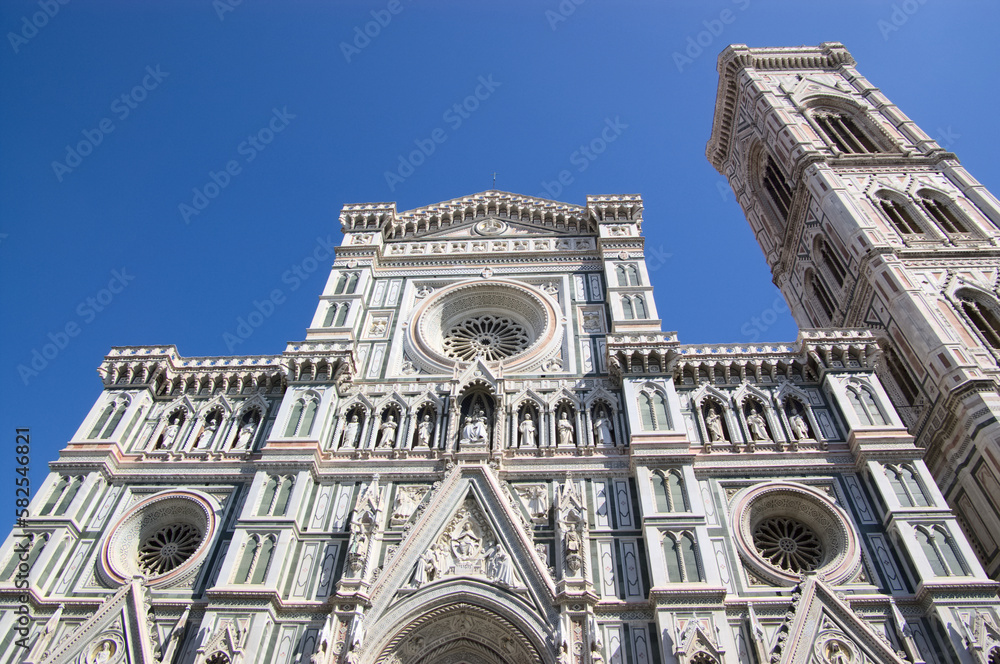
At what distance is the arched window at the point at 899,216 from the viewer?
2397cm

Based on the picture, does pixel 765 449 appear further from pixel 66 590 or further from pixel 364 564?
pixel 66 590

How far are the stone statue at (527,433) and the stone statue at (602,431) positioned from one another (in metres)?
1.32

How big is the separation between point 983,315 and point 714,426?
31.7 feet

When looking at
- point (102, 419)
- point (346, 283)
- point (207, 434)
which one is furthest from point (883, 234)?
point (102, 419)

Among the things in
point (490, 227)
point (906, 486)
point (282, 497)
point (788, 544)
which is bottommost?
point (788, 544)

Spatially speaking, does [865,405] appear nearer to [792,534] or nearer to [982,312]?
[792,534]

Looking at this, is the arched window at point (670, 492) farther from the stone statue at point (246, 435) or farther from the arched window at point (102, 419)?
the arched window at point (102, 419)

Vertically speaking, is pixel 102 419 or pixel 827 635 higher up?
pixel 102 419

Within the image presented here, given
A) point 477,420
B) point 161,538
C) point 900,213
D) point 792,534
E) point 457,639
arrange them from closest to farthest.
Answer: point 457,639 → point 792,534 → point 161,538 → point 477,420 → point 900,213

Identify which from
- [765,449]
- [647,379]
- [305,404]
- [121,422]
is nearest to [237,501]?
[305,404]

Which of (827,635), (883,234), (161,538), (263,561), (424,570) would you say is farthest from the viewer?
(883,234)

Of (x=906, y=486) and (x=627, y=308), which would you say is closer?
(x=906, y=486)

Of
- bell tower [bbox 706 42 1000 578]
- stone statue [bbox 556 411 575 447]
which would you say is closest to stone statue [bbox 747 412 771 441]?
stone statue [bbox 556 411 575 447]

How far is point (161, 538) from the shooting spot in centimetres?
1579
